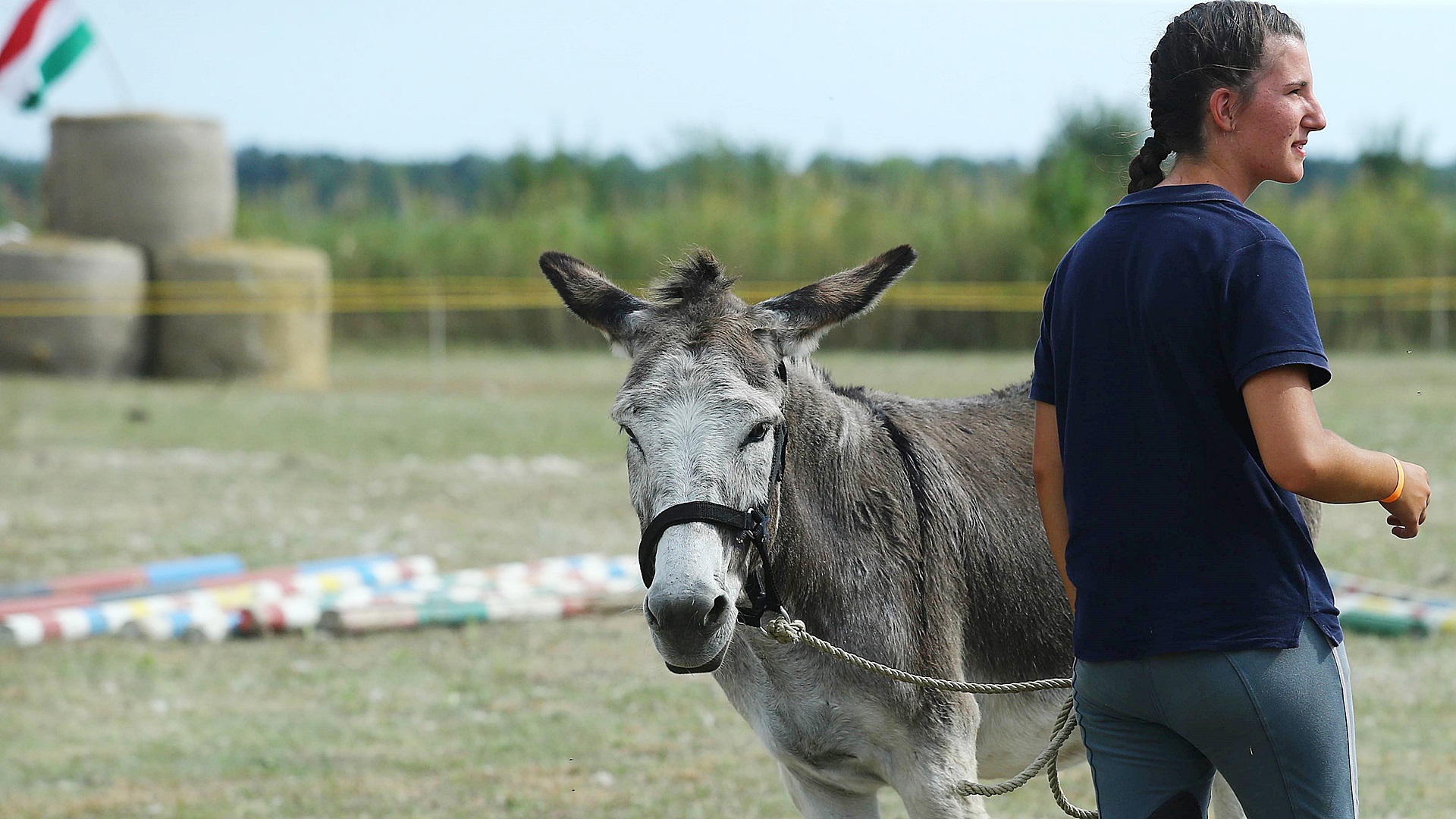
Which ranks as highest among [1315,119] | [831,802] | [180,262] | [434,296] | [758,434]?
[1315,119]

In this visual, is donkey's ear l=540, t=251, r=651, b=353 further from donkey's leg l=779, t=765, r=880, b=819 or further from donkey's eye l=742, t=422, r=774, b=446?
donkey's leg l=779, t=765, r=880, b=819

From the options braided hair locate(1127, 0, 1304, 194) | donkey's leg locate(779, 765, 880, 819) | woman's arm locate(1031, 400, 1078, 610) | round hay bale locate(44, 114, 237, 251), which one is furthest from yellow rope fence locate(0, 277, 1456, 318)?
braided hair locate(1127, 0, 1304, 194)

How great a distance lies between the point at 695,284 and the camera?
292 cm

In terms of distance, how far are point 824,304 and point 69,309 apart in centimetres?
2032

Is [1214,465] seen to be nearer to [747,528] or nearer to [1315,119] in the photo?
[1315,119]

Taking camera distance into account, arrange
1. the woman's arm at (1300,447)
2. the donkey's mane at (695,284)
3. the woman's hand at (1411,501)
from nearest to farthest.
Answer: the woman's arm at (1300,447), the woman's hand at (1411,501), the donkey's mane at (695,284)

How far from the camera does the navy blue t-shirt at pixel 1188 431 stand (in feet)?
5.98

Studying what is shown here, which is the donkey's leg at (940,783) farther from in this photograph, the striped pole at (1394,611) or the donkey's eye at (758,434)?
the striped pole at (1394,611)

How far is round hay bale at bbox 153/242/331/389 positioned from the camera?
20.9 meters

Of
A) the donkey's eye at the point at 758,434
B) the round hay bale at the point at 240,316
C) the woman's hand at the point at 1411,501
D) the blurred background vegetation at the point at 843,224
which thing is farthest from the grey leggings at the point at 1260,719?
the round hay bale at the point at 240,316

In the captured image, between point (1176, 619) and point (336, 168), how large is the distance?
46.7m

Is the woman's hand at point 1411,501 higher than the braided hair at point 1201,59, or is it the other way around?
the braided hair at point 1201,59

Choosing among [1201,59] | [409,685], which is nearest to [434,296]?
[409,685]

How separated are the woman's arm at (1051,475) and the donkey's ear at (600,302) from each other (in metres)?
1.00
